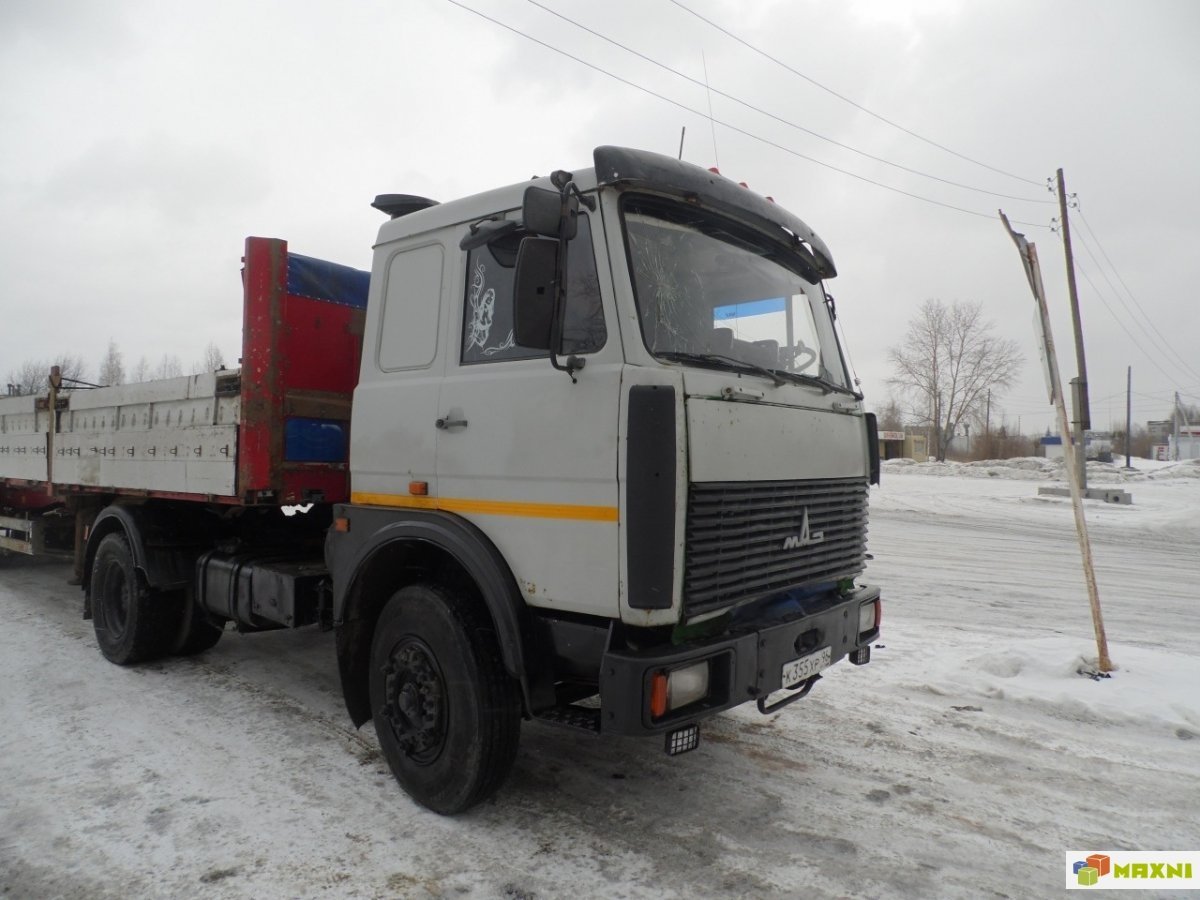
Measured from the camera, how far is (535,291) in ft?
8.96

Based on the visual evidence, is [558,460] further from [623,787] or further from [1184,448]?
[1184,448]

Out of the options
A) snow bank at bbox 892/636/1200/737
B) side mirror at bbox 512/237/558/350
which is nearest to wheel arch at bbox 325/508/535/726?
side mirror at bbox 512/237/558/350

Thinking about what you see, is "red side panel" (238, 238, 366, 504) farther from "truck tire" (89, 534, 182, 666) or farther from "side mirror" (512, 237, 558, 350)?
"side mirror" (512, 237, 558, 350)

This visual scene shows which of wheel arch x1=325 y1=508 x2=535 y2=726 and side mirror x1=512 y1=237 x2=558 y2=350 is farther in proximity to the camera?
wheel arch x1=325 y1=508 x2=535 y2=726

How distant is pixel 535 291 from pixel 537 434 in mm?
572

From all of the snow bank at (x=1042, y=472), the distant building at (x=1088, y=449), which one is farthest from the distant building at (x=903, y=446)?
the snow bank at (x=1042, y=472)

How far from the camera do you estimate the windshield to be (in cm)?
295

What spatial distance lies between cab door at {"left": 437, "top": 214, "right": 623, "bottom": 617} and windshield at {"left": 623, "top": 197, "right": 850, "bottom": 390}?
0.21m

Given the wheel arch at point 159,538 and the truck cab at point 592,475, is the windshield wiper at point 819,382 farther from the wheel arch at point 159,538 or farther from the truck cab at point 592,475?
the wheel arch at point 159,538

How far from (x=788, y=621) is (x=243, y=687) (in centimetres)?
385

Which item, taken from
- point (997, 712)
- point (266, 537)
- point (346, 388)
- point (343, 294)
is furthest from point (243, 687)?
point (997, 712)

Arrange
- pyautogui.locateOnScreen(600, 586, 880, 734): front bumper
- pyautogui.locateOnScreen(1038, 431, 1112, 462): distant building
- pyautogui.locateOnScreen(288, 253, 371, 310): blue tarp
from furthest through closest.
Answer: pyautogui.locateOnScreen(1038, 431, 1112, 462): distant building → pyautogui.locateOnScreen(288, 253, 371, 310): blue tarp → pyautogui.locateOnScreen(600, 586, 880, 734): front bumper

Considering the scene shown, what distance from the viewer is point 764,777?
12.2 ft

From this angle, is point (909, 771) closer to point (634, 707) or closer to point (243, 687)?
point (634, 707)
